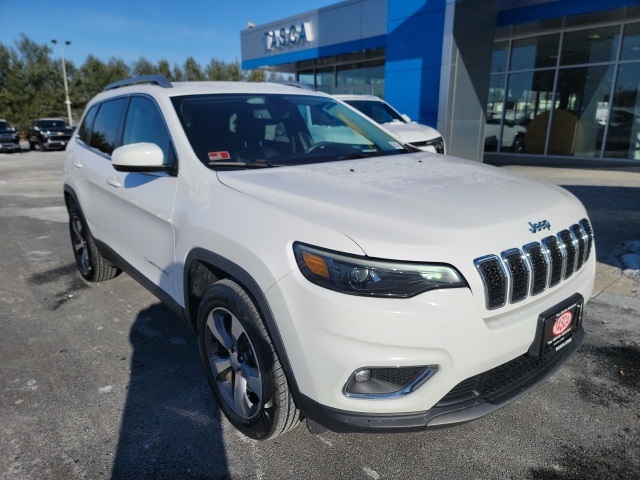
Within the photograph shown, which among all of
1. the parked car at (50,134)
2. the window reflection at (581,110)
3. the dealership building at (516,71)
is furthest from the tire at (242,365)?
the parked car at (50,134)

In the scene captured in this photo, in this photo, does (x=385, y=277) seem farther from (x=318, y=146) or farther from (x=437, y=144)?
(x=437, y=144)

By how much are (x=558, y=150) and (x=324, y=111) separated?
12.7 meters

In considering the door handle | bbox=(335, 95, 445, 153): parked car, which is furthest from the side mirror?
bbox=(335, 95, 445, 153): parked car

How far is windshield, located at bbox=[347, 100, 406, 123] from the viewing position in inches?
363

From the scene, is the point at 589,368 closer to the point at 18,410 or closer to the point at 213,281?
the point at 213,281

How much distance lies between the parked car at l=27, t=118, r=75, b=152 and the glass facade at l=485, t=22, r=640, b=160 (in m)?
21.0

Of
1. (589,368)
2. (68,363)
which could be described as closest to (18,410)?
(68,363)

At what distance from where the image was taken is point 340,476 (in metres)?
2.15

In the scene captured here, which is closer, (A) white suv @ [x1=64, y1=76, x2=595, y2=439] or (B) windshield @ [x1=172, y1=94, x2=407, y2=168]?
(A) white suv @ [x1=64, y1=76, x2=595, y2=439]

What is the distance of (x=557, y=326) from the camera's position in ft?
6.86

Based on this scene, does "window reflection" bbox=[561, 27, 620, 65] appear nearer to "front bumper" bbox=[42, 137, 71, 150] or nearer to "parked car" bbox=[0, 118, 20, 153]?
"front bumper" bbox=[42, 137, 71, 150]

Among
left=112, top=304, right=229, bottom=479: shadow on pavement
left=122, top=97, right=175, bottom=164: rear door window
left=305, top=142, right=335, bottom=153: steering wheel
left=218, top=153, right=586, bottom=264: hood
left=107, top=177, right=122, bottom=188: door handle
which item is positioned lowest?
left=112, top=304, right=229, bottom=479: shadow on pavement

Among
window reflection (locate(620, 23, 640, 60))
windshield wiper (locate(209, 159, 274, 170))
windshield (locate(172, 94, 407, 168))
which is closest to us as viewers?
windshield wiper (locate(209, 159, 274, 170))

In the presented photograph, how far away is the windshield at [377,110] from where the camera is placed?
921 centimetres
